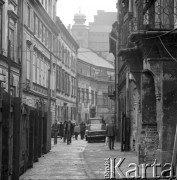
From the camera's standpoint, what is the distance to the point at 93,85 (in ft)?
293

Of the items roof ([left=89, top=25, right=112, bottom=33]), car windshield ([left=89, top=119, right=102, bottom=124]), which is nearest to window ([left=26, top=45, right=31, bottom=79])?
car windshield ([left=89, top=119, right=102, bottom=124])

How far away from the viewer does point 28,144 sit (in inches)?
696

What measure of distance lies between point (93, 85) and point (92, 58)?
616 centimetres

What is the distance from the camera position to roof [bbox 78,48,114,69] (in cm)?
8906

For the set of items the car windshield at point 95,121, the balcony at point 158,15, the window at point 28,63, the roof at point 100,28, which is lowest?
the car windshield at point 95,121

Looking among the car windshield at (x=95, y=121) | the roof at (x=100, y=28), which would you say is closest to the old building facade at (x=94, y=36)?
the roof at (x=100, y=28)

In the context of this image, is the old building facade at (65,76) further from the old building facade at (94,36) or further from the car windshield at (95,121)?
the old building facade at (94,36)

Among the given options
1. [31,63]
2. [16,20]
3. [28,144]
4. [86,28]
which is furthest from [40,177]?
[86,28]

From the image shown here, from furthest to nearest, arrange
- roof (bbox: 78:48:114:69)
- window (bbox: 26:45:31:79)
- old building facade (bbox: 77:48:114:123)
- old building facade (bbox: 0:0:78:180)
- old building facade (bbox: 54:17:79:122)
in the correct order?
roof (bbox: 78:48:114:69)
old building facade (bbox: 77:48:114:123)
old building facade (bbox: 54:17:79:122)
window (bbox: 26:45:31:79)
old building facade (bbox: 0:0:78:180)

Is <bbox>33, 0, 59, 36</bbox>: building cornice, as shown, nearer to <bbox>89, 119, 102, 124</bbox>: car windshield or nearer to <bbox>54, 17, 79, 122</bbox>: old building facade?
<bbox>54, 17, 79, 122</bbox>: old building facade

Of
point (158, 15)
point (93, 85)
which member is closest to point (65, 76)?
point (93, 85)

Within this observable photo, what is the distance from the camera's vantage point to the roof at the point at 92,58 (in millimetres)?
89062

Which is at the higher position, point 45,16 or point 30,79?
point 45,16

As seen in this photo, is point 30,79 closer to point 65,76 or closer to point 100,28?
point 65,76
